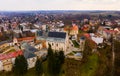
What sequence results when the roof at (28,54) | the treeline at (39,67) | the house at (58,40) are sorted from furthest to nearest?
the house at (58,40) → the roof at (28,54) → the treeline at (39,67)

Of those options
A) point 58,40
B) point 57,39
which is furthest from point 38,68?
point 57,39

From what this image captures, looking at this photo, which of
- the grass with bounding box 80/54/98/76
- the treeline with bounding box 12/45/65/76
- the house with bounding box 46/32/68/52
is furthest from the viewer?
the house with bounding box 46/32/68/52

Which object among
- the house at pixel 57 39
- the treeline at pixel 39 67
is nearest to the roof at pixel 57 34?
the house at pixel 57 39

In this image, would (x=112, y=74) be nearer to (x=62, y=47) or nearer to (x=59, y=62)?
(x=59, y=62)

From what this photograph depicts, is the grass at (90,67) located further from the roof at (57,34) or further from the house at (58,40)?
the roof at (57,34)

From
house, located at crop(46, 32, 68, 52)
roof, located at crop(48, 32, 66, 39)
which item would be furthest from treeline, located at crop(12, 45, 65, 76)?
roof, located at crop(48, 32, 66, 39)

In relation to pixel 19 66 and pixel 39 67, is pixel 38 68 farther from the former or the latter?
pixel 19 66

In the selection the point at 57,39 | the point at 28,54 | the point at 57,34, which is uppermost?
the point at 57,34

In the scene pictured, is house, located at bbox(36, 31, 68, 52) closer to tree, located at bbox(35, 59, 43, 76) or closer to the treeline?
the treeline
